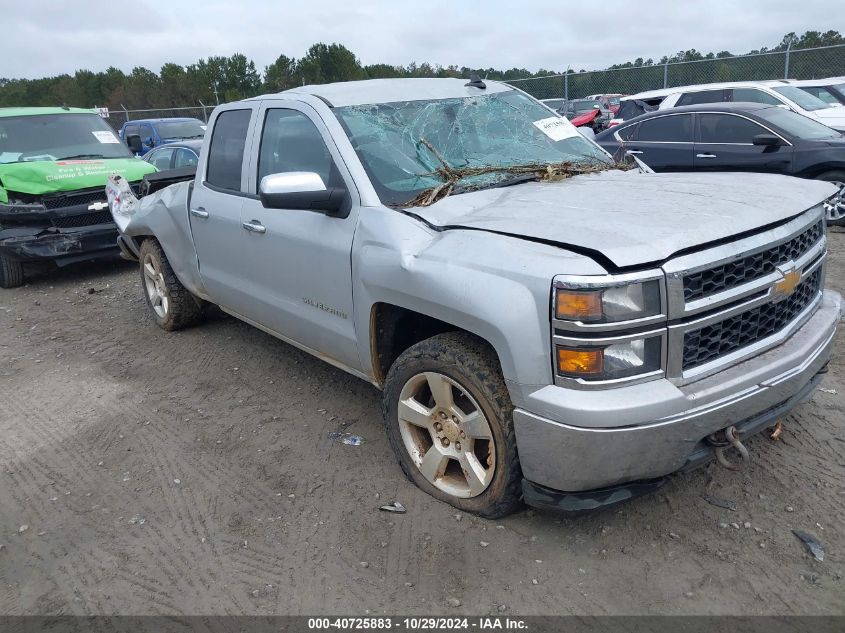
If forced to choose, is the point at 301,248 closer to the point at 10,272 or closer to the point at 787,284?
the point at 787,284

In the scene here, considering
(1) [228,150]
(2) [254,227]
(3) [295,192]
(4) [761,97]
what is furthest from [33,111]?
(4) [761,97]

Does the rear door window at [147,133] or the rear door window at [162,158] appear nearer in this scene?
the rear door window at [162,158]

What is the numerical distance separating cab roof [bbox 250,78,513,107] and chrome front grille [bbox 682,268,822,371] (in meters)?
2.20

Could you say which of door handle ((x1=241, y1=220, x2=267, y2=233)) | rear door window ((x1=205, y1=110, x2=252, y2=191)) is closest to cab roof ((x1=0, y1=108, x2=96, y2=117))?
rear door window ((x1=205, y1=110, x2=252, y2=191))

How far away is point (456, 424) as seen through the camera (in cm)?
292

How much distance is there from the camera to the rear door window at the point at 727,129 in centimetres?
829

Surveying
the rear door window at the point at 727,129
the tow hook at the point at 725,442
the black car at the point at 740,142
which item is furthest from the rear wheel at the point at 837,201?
the tow hook at the point at 725,442

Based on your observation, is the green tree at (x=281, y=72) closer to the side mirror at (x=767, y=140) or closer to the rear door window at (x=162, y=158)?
the rear door window at (x=162, y=158)

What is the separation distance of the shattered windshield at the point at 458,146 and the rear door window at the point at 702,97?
27.0 ft

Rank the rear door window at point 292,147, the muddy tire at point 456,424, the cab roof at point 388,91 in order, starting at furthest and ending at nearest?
the cab roof at point 388,91 < the rear door window at point 292,147 < the muddy tire at point 456,424

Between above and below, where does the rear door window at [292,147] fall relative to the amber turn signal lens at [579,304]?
above

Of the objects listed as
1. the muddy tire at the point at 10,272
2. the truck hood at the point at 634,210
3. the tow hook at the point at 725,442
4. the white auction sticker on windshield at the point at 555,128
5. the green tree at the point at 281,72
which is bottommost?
the muddy tire at the point at 10,272

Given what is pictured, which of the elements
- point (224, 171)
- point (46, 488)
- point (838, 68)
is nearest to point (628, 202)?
point (224, 171)

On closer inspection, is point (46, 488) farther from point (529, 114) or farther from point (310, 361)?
point (529, 114)
